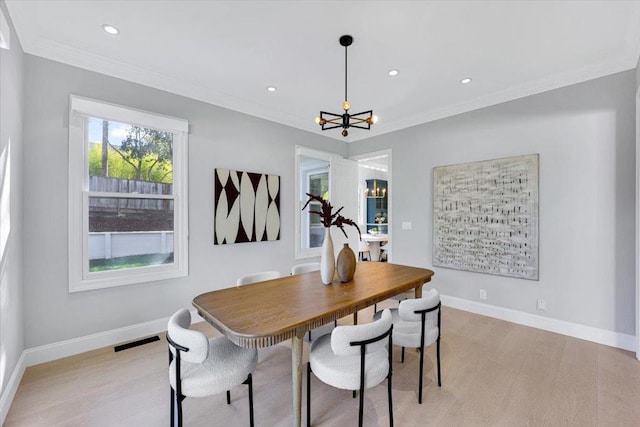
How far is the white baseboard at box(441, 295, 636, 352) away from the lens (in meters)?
Answer: 2.77

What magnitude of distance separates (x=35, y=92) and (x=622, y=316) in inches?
232

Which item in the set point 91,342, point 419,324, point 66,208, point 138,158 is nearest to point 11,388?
point 91,342

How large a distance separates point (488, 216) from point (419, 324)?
7.05 ft

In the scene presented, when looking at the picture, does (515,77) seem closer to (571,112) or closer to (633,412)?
→ (571,112)

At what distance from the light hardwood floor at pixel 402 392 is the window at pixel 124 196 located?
86 centimetres

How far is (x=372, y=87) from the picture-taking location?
3375mm

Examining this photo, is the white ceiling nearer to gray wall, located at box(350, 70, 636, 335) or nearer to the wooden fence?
gray wall, located at box(350, 70, 636, 335)

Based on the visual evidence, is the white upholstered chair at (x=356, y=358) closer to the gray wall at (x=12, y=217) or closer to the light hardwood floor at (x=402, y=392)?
the light hardwood floor at (x=402, y=392)

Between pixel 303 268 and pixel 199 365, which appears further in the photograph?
pixel 303 268

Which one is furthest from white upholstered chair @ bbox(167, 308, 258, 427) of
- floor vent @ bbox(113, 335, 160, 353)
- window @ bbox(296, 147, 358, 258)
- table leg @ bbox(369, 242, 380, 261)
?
table leg @ bbox(369, 242, 380, 261)

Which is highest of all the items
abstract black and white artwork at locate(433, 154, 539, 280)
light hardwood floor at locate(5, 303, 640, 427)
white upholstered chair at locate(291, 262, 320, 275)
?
abstract black and white artwork at locate(433, 154, 539, 280)

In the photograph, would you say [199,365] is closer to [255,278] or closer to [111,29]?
[255,278]

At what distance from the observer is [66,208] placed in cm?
261

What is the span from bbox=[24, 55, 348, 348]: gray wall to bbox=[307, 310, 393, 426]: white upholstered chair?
2.28 metres
